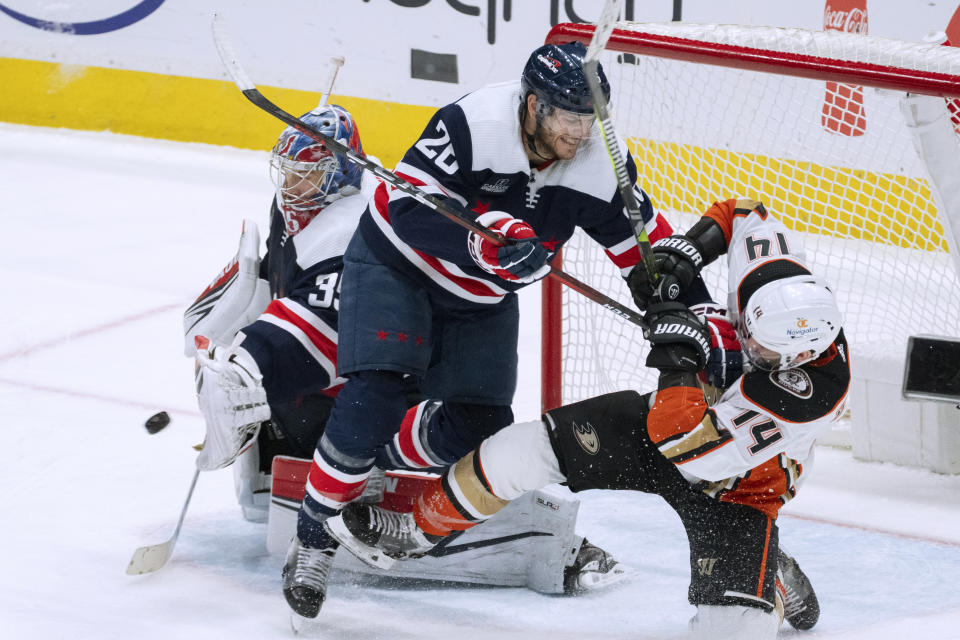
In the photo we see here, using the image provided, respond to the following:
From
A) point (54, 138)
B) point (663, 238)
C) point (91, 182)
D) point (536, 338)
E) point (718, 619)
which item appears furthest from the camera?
point (54, 138)

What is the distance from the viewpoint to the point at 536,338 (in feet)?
12.8

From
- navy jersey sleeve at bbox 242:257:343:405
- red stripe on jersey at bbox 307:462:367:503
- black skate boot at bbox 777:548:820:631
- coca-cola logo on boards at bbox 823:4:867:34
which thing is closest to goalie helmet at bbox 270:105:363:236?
navy jersey sleeve at bbox 242:257:343:405

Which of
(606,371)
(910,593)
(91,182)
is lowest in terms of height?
(910,593)

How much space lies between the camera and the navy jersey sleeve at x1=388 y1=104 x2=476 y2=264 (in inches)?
82.6

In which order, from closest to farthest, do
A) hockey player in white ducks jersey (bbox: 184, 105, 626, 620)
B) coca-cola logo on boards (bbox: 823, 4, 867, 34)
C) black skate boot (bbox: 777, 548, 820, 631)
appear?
black skate boot (bbox: 777, 548, 820, 631), hockey player in white ducks jersey (bbox: 184, 105, 626, 620), coca-cola logo on boards (bbox: 823, 4, 867, 34)

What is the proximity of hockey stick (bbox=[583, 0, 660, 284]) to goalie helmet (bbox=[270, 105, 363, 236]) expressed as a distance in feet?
2.19

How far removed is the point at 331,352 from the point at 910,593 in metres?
1.23

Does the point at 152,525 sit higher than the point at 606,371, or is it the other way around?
the point at 606,371

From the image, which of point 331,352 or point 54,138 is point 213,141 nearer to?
point 54,138

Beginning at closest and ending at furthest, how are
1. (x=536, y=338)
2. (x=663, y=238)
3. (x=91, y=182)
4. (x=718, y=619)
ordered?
1. (x=718, y=619)
2. (x=663, y=238)
3. (x=536, y=338)
4. (x=91, y=182)

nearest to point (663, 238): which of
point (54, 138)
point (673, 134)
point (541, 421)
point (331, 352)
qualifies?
point (541, 421)

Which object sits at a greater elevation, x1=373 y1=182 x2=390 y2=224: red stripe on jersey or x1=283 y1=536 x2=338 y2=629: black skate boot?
x1=373 y1=182 x2=390 y2=224: red stripe on jersey

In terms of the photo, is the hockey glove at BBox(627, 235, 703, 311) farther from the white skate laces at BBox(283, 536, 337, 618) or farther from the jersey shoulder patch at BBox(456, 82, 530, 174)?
the white skate laces at BBox(283, 536, 337, 618)

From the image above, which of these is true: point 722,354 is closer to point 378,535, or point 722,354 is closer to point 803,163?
point 378,535
